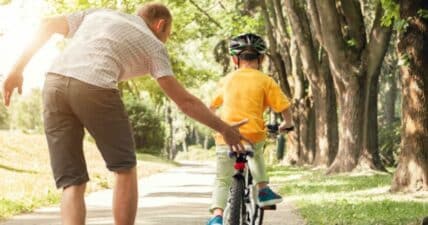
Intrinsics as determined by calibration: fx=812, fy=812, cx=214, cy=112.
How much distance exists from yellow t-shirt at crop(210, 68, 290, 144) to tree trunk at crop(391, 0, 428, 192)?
20.3ft

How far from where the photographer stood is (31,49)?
14.9 ft

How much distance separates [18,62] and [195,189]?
11.8 meters

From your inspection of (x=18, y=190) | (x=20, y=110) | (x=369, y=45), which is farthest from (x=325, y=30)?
(x=20, y=110)

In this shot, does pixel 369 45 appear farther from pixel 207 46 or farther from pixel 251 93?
pixel 207 46

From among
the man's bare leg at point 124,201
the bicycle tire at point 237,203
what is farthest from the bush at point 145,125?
the man's bare leg at point 124,201

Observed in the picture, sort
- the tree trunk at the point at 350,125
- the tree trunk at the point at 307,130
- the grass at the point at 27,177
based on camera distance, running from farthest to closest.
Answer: the tree trunk at the point at 307,130 < the tree trunk at the point at 350,125 < the grass at the point at 27,177

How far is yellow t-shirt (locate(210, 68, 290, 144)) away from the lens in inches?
241

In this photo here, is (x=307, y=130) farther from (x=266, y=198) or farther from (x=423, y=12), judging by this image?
(x=266, y=198)

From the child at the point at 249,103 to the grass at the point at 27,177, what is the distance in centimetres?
432

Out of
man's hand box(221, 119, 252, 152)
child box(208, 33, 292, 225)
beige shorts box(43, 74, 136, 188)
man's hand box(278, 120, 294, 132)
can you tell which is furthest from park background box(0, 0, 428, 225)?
man's hand box(278, 120, 294, 132)

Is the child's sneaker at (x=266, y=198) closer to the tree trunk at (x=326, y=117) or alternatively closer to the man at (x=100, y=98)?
the man at (x=100, y=98)

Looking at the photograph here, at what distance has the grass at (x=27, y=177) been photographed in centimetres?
1108

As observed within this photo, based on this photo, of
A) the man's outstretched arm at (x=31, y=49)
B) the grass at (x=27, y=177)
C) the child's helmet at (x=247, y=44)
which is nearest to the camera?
the man's outstretched arm at (x=31, y=49)

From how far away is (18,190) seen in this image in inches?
521
